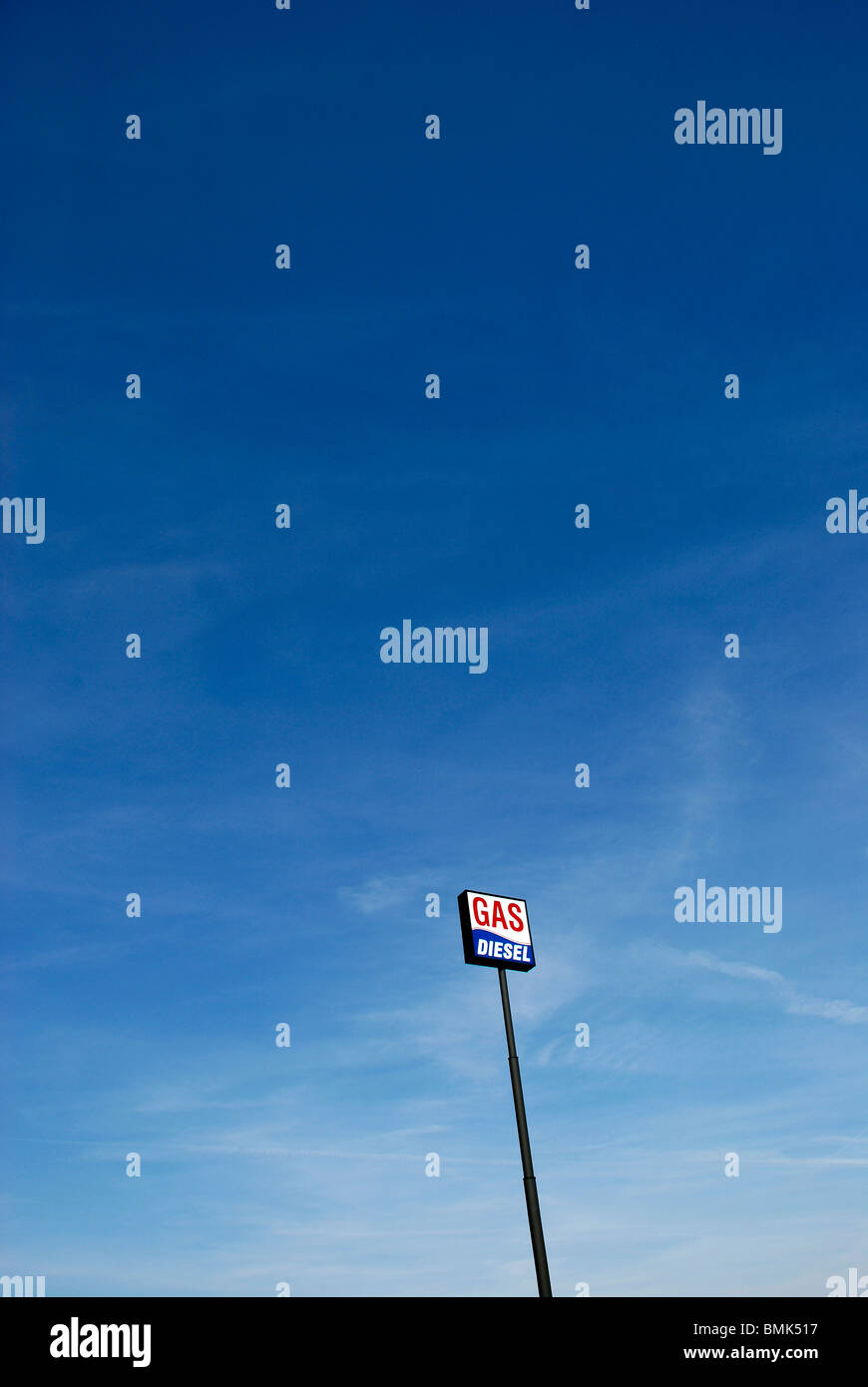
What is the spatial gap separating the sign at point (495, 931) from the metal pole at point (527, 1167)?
622 mm

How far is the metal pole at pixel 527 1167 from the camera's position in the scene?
14.9 metres

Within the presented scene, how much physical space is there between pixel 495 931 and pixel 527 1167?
417cm

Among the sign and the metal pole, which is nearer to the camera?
the metal pole

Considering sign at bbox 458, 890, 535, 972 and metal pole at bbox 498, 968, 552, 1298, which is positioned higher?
sign at bbox 458, 890, 535, 972

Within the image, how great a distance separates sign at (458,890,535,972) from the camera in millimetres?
18203

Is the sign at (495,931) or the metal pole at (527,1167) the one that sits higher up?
the sign at (495,931)

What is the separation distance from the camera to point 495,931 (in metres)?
18.8

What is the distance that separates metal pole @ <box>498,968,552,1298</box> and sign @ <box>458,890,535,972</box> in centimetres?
62

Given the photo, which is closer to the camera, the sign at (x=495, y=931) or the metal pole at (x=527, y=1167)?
the metal pole at (x=527, y=1167)

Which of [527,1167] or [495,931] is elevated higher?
[495,931]
